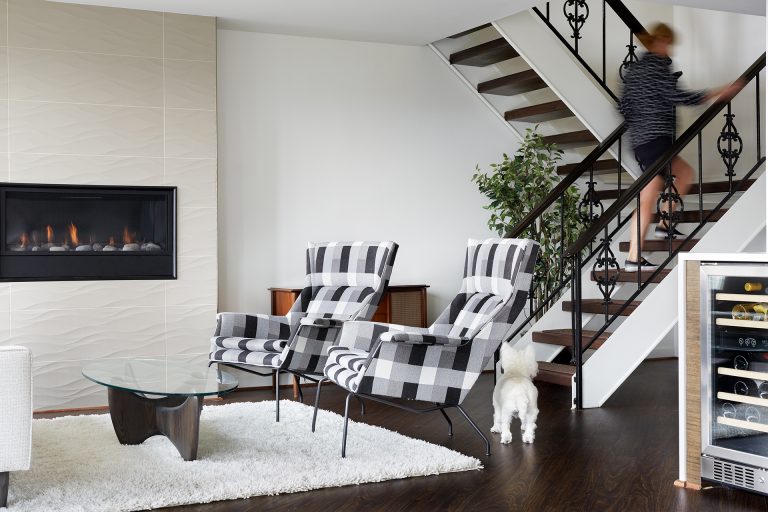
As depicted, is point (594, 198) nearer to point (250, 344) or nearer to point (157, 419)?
point (250, 344)

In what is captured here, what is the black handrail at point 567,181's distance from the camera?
610 centimetres

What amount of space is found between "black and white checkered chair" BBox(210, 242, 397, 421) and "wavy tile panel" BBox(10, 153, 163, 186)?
3.99 ft

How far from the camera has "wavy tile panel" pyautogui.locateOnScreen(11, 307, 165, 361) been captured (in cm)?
574

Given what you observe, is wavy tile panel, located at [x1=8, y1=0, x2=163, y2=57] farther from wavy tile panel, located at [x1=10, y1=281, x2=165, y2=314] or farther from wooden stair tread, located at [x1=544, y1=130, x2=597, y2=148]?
wooden stair tread, located at [x1=544, y1=130, x2=597, y2=148]

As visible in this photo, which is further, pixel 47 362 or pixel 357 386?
pixel 47 362

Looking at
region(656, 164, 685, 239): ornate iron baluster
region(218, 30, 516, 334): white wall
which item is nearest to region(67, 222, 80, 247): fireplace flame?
region(218, 30, 516, 334): white wall

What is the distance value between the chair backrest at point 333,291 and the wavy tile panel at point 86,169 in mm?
1248

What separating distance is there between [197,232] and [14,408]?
3.01 meters

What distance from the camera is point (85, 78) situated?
587cm

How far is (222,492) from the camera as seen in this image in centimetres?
351

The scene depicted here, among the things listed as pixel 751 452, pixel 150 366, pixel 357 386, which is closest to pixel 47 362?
pixel 150 366

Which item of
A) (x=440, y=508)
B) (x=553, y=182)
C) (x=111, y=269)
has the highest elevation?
(x=553, y=182)

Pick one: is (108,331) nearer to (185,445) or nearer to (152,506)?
(185,445)

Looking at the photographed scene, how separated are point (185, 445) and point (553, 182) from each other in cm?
462
